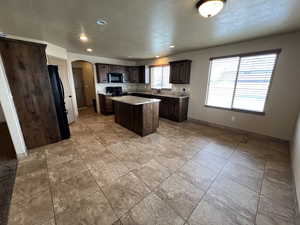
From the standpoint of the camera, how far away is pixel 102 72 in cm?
555

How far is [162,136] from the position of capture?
348 centimetres

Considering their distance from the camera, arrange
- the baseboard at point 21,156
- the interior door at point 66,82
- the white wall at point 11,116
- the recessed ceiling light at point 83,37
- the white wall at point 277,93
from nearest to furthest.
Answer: the white wall at point 11,116, the baseboard at point 21,156, the white wall at point 277,93, the recessed ceiling light at point 83,37, the interior door at point 66,82

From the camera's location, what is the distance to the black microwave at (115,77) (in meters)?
5.82

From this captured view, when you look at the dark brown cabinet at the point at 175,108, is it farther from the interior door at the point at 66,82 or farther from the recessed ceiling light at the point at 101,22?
the interior door at the point at 66,82

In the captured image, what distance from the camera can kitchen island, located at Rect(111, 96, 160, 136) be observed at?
331 cm

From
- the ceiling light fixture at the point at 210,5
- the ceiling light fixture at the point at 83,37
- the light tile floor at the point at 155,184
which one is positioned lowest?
the light tile floor at the point at 155,184

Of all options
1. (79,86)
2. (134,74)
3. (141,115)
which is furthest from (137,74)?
(141,115)

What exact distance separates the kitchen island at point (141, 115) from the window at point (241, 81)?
2.15 m

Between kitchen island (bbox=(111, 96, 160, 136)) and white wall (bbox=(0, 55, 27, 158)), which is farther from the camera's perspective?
kitchen island (bbox=(111, 96, 160, 136))

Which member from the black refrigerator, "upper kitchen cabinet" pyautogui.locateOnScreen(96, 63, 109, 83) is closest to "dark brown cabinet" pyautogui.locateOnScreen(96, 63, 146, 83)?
"upper kitchen cabinet" pyautogui.locateOnScreen(96, 63, 109, 83)

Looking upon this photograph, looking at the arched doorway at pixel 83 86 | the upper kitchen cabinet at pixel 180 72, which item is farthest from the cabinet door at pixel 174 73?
the arched doorway at pixel 83 86

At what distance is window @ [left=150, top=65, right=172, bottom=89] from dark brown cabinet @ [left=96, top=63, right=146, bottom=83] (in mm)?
507

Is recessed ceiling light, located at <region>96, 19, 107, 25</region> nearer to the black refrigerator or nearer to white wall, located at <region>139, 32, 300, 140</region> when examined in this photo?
the black refrigerator

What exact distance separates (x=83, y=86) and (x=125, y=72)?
9.43 feet
